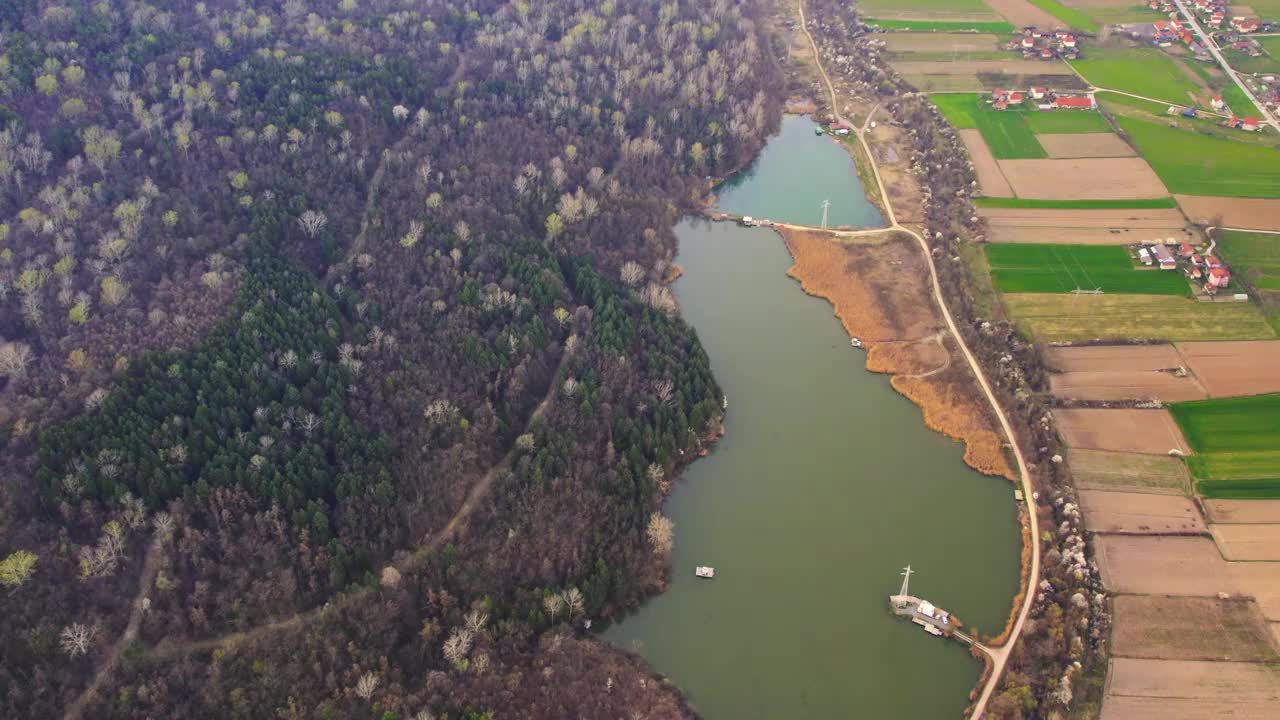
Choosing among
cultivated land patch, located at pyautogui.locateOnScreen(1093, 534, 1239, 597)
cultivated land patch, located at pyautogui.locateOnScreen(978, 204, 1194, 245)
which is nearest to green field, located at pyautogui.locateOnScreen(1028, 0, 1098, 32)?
cultivated land patch, located at pyautogui.locateOnScreen(978, 204, 1194, 245)

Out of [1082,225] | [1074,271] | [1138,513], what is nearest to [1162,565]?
[1138,513]

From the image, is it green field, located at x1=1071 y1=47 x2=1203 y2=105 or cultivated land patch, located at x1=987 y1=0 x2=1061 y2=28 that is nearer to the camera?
green field, located at x1=1071 y1=47 x2=1203 y2=105

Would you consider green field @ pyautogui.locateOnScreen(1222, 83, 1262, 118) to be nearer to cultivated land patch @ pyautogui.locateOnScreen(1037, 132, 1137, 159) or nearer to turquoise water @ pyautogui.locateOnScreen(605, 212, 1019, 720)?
cultivated land patch @ pyautogui.locateOnScreen(1037, 132, 1137, 159)

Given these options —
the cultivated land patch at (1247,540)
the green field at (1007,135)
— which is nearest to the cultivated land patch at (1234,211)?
the green field at (1007,135)

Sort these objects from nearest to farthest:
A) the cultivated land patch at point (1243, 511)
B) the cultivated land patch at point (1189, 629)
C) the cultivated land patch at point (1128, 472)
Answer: the cultivated land patch at point (1189, 629)
the cultivated land patch at point (1243, 511)
the cultivated land patch at point (1128, 472)

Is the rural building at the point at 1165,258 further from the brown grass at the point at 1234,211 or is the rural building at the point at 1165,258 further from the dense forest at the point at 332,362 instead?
the dense forest at the point at 332,362

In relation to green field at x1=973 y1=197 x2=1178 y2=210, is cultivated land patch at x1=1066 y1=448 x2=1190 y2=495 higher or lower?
lower
